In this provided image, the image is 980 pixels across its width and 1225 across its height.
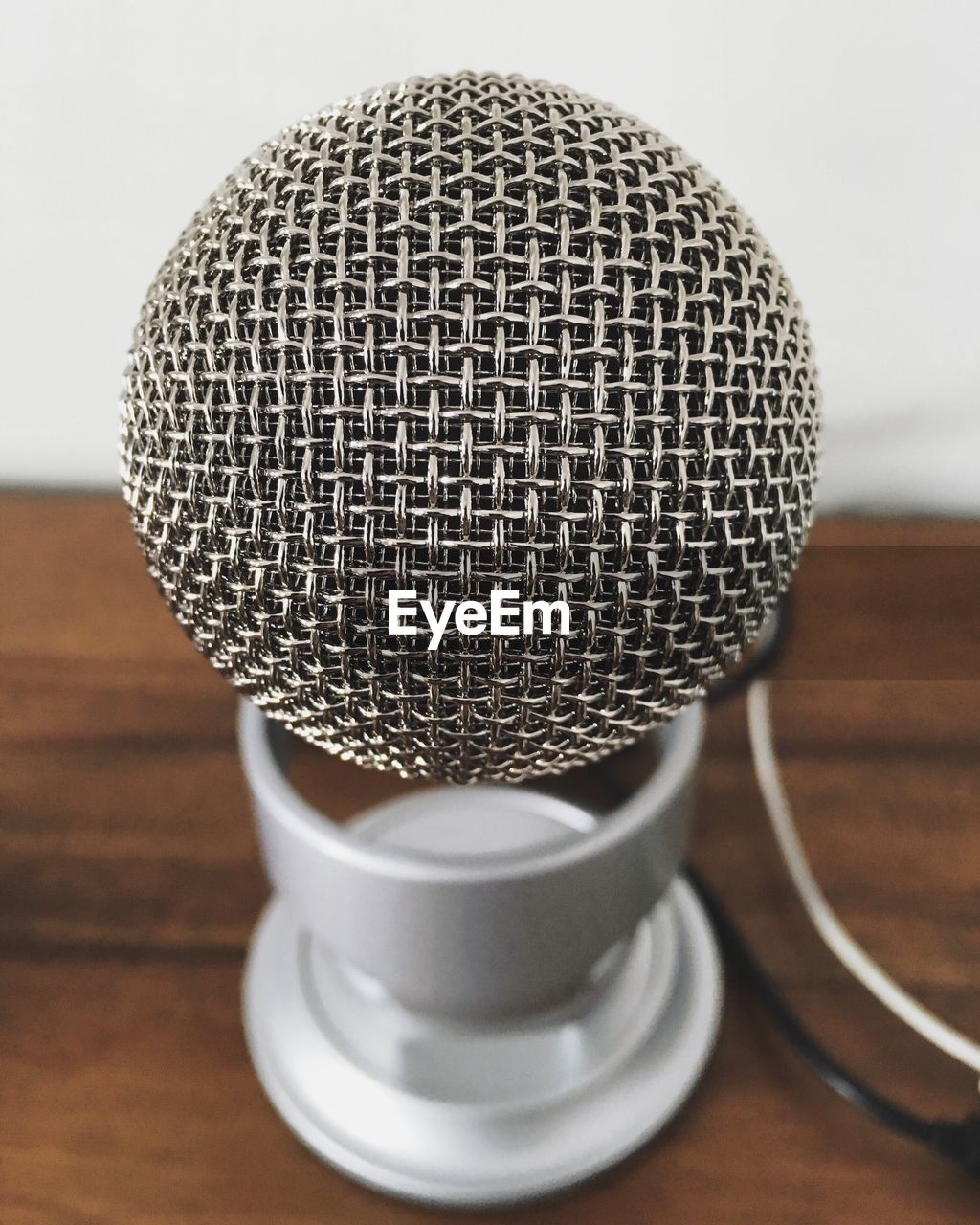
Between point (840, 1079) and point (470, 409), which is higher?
point (470, 409)

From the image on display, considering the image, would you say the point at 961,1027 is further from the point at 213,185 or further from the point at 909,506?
the point at 213,185

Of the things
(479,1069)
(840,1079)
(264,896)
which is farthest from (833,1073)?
(264,896)

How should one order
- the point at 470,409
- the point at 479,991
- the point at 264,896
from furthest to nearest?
the point at 264,896 → the point at 479,991 → the point at 470,409

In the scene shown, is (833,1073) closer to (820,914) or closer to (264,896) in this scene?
(820,914)

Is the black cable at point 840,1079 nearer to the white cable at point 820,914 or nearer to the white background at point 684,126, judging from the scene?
the white cable at point 820,914

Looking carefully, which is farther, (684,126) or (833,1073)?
(684,126)

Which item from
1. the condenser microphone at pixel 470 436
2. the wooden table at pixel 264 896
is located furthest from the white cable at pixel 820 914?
the condenser microphone at pixel 470 436
